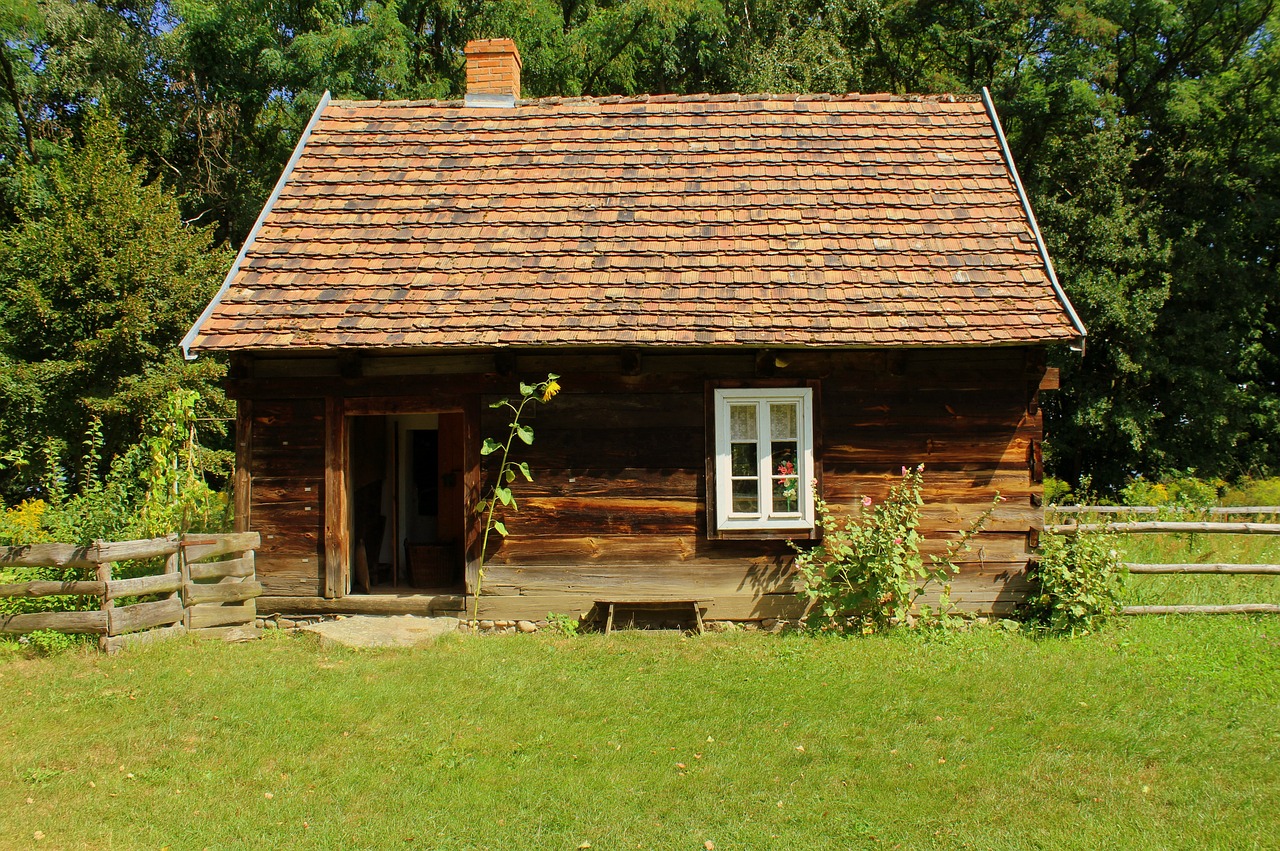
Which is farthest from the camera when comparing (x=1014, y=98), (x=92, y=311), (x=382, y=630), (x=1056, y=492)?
(x=1014, y=98)

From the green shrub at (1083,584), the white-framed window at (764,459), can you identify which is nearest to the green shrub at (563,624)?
the white-framed window at (764,459)

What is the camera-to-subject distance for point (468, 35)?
885 inches

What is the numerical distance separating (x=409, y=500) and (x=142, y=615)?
424cm

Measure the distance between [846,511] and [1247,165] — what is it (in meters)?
16.0

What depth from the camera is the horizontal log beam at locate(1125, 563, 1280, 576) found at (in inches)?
345

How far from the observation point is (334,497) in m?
9.38

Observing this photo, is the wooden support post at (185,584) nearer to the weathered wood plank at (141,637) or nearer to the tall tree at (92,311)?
the weathered wood plank at (141,637)

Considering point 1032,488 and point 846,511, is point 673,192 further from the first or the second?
point 1032,488

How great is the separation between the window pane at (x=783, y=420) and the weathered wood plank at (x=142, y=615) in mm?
5967

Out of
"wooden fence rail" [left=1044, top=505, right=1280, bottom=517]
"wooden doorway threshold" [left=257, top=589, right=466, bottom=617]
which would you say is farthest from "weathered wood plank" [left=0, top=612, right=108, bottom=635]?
"wooden fence rail" [left=1044, top=505, right=1280, bottom=517]

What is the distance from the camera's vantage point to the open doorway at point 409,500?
1130cm

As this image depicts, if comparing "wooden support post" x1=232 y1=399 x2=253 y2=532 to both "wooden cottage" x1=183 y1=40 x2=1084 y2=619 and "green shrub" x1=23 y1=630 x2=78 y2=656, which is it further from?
"green shrub" x1=23 y1=630 x2=78 y2=656

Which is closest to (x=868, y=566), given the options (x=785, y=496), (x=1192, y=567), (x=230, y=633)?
(x=785, y=496)

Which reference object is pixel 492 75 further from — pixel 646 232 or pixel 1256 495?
pixel 1256 495
